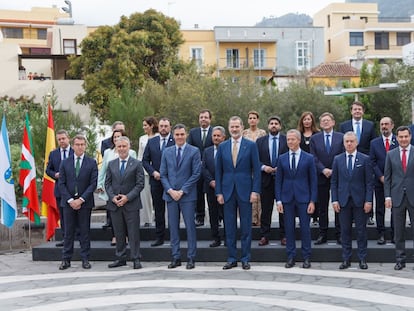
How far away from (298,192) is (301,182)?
0.49 ft

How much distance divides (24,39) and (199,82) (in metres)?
37.4

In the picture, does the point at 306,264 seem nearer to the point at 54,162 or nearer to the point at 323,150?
the point at 323,150

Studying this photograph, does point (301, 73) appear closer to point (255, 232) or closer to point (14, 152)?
point (14, 152)

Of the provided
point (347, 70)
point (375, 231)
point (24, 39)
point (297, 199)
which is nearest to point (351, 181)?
point (297, 199)

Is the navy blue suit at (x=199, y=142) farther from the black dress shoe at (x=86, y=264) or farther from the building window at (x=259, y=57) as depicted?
the building window at (x=259, y=57)

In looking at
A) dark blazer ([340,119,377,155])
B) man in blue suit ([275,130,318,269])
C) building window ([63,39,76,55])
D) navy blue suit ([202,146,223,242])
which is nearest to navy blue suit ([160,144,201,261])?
navy blue suit ([202,146,223,242])

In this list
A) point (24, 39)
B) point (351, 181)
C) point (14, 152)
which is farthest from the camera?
point (24, 39)

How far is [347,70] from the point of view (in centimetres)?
4944

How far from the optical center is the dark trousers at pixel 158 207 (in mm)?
10688

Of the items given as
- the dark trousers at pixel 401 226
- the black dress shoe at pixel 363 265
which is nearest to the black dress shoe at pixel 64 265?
the black dress shoe at pixel 363 265

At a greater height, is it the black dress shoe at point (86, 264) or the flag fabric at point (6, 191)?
the flag fabric at point (6, 191)

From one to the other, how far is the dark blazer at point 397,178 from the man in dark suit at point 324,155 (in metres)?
0.96

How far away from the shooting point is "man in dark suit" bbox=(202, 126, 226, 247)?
412 inches

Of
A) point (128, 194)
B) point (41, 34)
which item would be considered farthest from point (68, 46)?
point (128, 194)
